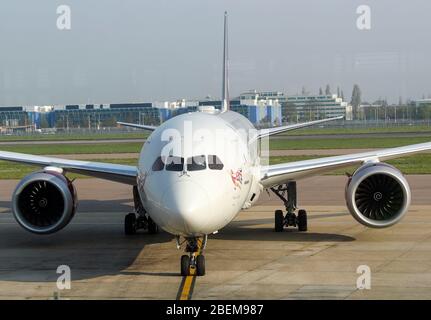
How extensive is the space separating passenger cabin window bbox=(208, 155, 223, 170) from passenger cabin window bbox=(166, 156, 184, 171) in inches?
21.1

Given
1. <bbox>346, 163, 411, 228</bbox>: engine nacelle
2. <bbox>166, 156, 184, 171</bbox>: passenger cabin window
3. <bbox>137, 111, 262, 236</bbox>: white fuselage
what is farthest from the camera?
<bbox>346, 163, 411, 228</bbox>: engine nacelle

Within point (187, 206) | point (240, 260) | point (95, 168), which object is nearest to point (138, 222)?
point (95, 168)

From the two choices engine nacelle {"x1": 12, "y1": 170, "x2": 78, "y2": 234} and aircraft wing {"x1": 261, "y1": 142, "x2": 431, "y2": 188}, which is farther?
aircraft wing {"x1": 261, "y1": 142, "x2": 431, "y2": 188}

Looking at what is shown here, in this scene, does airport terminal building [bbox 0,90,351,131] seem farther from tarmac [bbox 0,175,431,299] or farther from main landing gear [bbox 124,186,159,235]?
main landing gear [bbox 124,186,159,235]

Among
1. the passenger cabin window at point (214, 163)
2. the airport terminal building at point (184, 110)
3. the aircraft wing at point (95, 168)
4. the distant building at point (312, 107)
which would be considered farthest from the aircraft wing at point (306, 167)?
the distant building at point (312, 107)

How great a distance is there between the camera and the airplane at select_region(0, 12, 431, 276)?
13281 millimetres

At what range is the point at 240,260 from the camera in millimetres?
15516

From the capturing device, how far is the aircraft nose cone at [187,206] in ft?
42.0

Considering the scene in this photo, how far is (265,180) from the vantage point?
18047 mm

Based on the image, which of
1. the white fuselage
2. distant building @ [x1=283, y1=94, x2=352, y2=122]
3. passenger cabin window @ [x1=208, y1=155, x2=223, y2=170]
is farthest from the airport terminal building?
passenger cabin window @ [x1=208, y1=155, x2=223, y2=170]

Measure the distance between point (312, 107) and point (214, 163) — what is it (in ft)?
54.6

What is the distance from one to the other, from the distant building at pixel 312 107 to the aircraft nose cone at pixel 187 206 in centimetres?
1537
